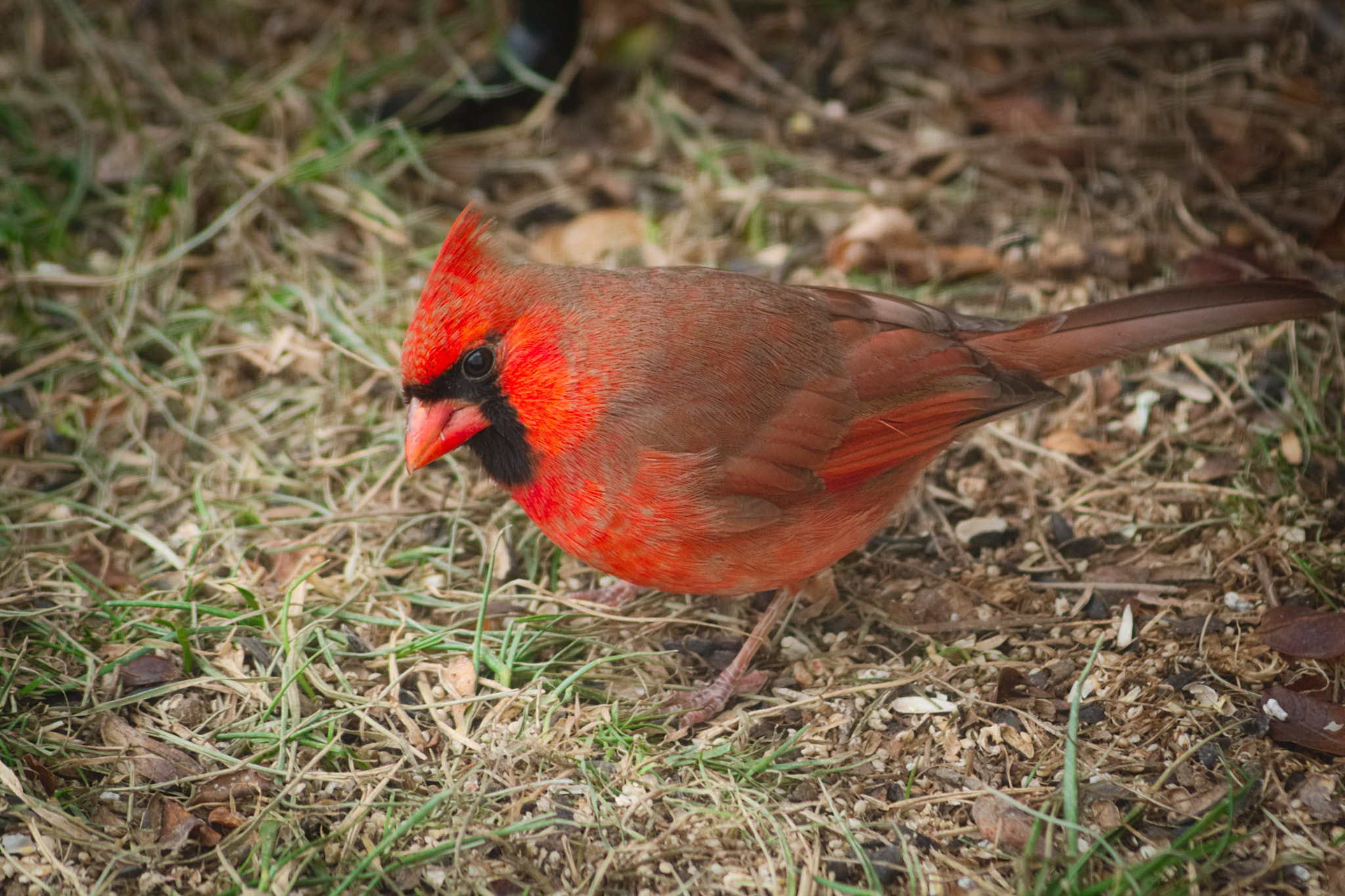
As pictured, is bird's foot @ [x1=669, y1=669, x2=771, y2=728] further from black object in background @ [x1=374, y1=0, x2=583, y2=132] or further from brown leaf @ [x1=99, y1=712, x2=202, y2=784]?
black object in background @ [x1=374, y1=0, x2=583, y2=132]

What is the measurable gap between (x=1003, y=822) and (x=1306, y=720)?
82 centimetres

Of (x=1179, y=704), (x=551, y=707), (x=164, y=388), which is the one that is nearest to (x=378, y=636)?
(x=551, y=707)

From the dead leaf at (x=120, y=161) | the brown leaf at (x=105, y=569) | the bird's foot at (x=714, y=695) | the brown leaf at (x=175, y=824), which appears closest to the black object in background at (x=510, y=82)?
the dead leaf at (x=120, y=161)

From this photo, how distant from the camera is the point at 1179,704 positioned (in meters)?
2.97

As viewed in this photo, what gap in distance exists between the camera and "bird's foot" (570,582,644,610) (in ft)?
11.4

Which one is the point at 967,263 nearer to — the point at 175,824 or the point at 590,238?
the point at 590,238

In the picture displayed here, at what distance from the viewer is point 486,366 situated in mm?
2854

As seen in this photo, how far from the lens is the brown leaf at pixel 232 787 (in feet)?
9.14

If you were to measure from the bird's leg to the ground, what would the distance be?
7 cm

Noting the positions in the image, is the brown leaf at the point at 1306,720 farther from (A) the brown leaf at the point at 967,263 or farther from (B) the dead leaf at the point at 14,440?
(B) the dead leaf at the point at 14,440

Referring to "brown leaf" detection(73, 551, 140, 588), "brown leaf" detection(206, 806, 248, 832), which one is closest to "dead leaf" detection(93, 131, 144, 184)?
"brown leaf" detection(73, 551, 140, 588)

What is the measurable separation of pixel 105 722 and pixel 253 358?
1524 mm

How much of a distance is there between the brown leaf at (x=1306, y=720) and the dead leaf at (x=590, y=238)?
2.67 m

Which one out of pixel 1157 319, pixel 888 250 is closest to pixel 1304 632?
pixel 1157 319
